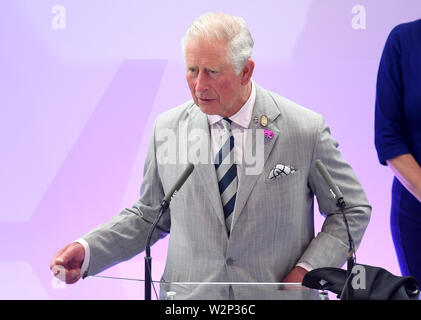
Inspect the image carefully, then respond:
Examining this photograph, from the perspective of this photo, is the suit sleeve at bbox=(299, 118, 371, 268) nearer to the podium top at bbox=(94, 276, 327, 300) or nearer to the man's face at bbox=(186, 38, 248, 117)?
the man's face at bbox=(186, 38, 248, 117)

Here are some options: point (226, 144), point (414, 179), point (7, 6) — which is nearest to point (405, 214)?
point (414, 179)

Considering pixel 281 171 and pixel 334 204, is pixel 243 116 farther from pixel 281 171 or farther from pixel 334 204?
pixel 334 204

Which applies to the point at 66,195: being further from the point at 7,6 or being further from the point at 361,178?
the point at 361,178

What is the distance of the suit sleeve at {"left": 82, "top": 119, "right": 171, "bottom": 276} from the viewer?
8.70 feet

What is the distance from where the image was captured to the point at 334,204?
2682 millimetres

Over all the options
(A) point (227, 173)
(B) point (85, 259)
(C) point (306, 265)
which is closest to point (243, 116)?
(A) point (227, 173)

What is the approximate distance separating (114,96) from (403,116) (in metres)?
1.81

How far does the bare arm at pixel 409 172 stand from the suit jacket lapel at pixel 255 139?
473 mm

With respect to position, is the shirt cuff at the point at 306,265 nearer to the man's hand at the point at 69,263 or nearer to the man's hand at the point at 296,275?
the man's hand at the point at 296,275

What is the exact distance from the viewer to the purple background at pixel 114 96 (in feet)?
13.5

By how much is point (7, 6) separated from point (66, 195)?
1057mm

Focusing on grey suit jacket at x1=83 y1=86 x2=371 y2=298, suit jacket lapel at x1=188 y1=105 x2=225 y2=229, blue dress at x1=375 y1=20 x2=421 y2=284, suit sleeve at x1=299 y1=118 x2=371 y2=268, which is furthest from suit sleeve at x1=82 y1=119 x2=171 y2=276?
blue dress at x1=375 y1=20 x2=421 y2=284

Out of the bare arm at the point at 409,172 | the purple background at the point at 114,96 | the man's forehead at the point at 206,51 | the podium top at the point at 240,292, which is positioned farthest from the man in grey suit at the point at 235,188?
the purple background at the point at 114,96

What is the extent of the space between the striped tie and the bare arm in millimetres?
608
